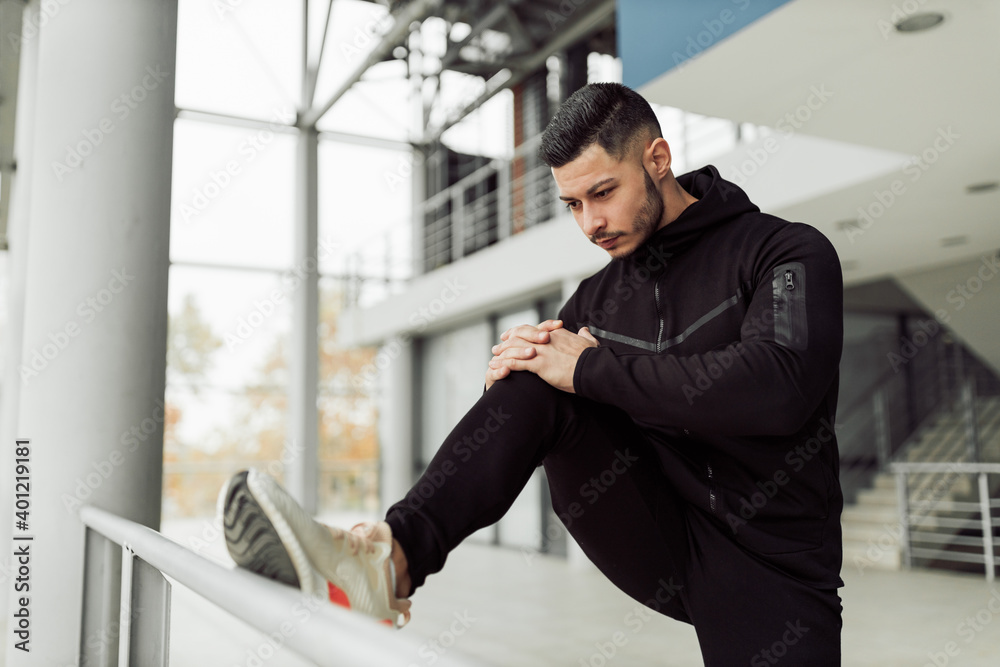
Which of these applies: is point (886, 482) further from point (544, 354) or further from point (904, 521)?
point (544, 354)

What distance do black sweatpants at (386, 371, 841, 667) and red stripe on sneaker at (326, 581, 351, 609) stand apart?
0.37 feet

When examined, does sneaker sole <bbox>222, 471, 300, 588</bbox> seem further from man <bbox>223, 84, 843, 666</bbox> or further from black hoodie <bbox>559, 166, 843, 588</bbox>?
black hoodie <bbox>559, 166, 843, 588</bbox>

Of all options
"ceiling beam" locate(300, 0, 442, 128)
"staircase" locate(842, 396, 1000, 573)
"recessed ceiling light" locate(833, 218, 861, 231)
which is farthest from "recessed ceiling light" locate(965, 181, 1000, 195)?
"ceiling beam" locate(300, 0, 442, 128)

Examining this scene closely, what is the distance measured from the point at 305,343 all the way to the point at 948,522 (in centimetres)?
722

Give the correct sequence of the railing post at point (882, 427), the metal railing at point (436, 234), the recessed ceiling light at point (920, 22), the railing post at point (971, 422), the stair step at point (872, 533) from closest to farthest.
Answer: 1. the recessed ceiling light at point (920, 22)
2. the stair step at point (872, 533)
3. the railing post at point (971, 422)
4. the railing post at point (882, 427)
5. the metal railing at point (436, 234)

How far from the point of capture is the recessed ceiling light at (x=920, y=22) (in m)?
2.60

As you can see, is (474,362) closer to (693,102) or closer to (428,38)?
(428,38)

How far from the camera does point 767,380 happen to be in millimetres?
1176

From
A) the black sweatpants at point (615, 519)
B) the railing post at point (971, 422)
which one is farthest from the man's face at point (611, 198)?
the railing post at point (971, 422)

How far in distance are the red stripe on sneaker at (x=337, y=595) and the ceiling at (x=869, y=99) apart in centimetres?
236

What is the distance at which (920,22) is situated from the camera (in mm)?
2646

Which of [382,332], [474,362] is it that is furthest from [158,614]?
[382,332]

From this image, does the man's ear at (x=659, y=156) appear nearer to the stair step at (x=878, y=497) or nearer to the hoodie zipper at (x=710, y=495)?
the hoodie zipper at (x=710, y=495)

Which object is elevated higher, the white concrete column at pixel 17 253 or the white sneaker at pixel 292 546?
the white concrete column at pixel 17 253
